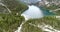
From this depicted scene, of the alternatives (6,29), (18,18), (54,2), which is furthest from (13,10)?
(54,2)

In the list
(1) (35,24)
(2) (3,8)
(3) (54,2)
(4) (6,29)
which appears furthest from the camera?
(3) (54,2)

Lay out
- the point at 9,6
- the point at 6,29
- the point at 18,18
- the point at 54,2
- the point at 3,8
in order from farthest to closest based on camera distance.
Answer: the point at 54,2, the point at 9,6, the point at 3,8, the point at 18,18, the point at 6,29

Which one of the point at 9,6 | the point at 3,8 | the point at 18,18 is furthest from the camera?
the point at 9,6

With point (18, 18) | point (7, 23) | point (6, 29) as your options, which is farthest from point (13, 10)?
point (6, 29)

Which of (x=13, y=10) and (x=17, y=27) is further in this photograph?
(x=13, y=10)

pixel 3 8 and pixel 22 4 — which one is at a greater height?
pixel 22 4

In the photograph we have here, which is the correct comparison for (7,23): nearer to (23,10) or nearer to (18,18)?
(18,18)

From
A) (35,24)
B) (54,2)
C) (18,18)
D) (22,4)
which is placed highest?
(54,2)

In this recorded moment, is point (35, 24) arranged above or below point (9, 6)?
below

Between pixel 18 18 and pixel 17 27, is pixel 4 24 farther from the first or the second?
pixel 18 18
